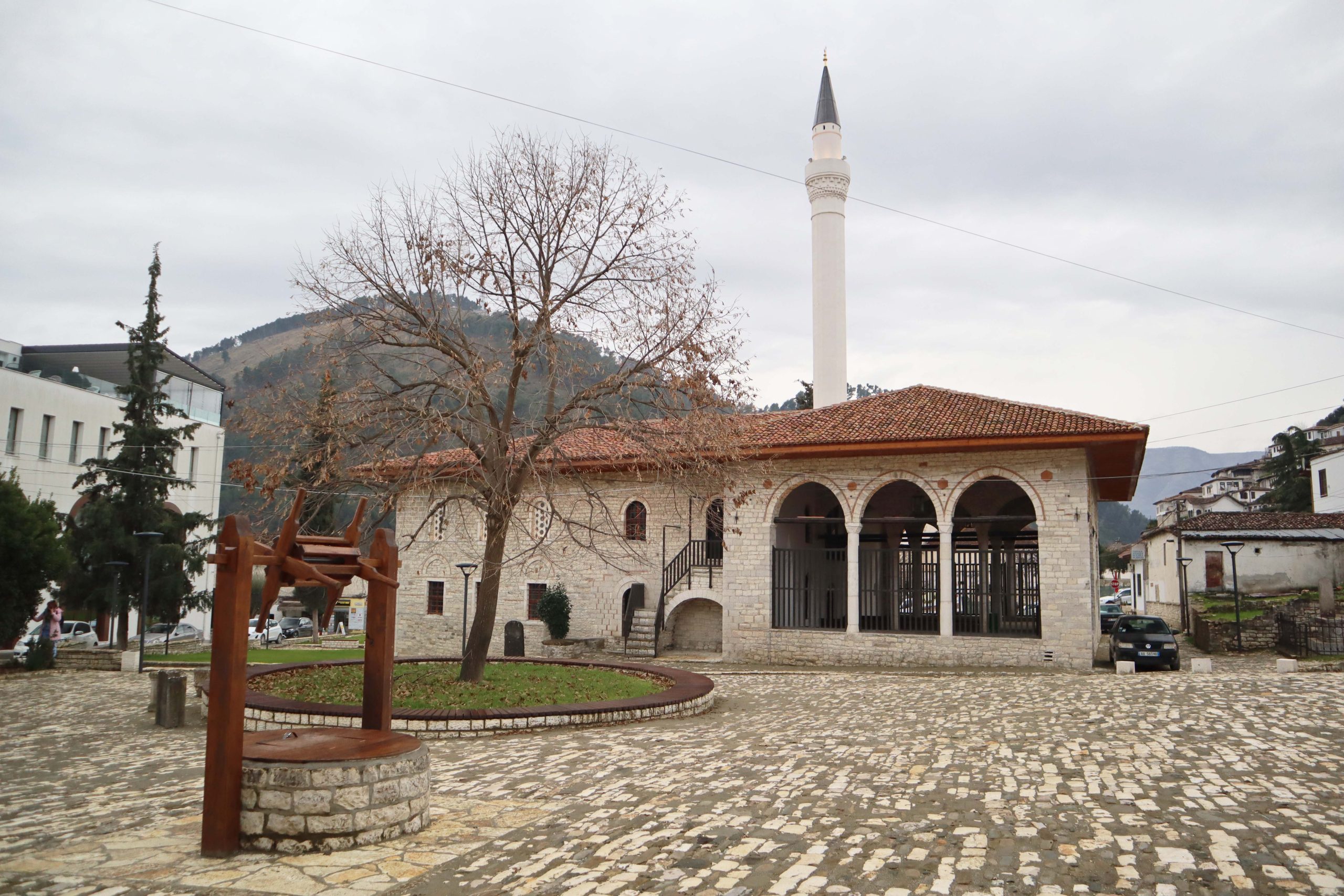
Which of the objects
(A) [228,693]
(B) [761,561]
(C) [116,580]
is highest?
(B) [761,561]

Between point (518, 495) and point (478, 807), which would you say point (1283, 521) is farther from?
point (478, 807)

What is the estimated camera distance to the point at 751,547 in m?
20.8

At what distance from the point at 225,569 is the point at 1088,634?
16476 millimetres

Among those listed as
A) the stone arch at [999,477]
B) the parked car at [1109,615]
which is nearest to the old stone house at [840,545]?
the stone arch at [999,477]

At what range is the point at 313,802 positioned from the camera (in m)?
5.57

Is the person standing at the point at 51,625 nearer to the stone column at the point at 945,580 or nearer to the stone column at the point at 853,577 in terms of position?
the stone column at the point at 853,577

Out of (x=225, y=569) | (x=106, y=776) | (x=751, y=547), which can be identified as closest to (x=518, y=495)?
(x=106, y=776)

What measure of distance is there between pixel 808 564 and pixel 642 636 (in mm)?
4727

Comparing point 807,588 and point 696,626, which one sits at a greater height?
point 807,588

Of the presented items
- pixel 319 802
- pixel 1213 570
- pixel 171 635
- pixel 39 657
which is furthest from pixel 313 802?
pixel 1213 570

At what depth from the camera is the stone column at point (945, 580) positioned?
62.7 ft

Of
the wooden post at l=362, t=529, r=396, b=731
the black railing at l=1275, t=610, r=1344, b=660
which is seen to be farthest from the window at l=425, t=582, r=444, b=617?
the black railing at l=1275, t=610, r=1344, b=660

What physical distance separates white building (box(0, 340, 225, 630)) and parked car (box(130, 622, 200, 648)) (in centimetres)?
142

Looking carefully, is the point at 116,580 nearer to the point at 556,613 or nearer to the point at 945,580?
the point at 556,613
